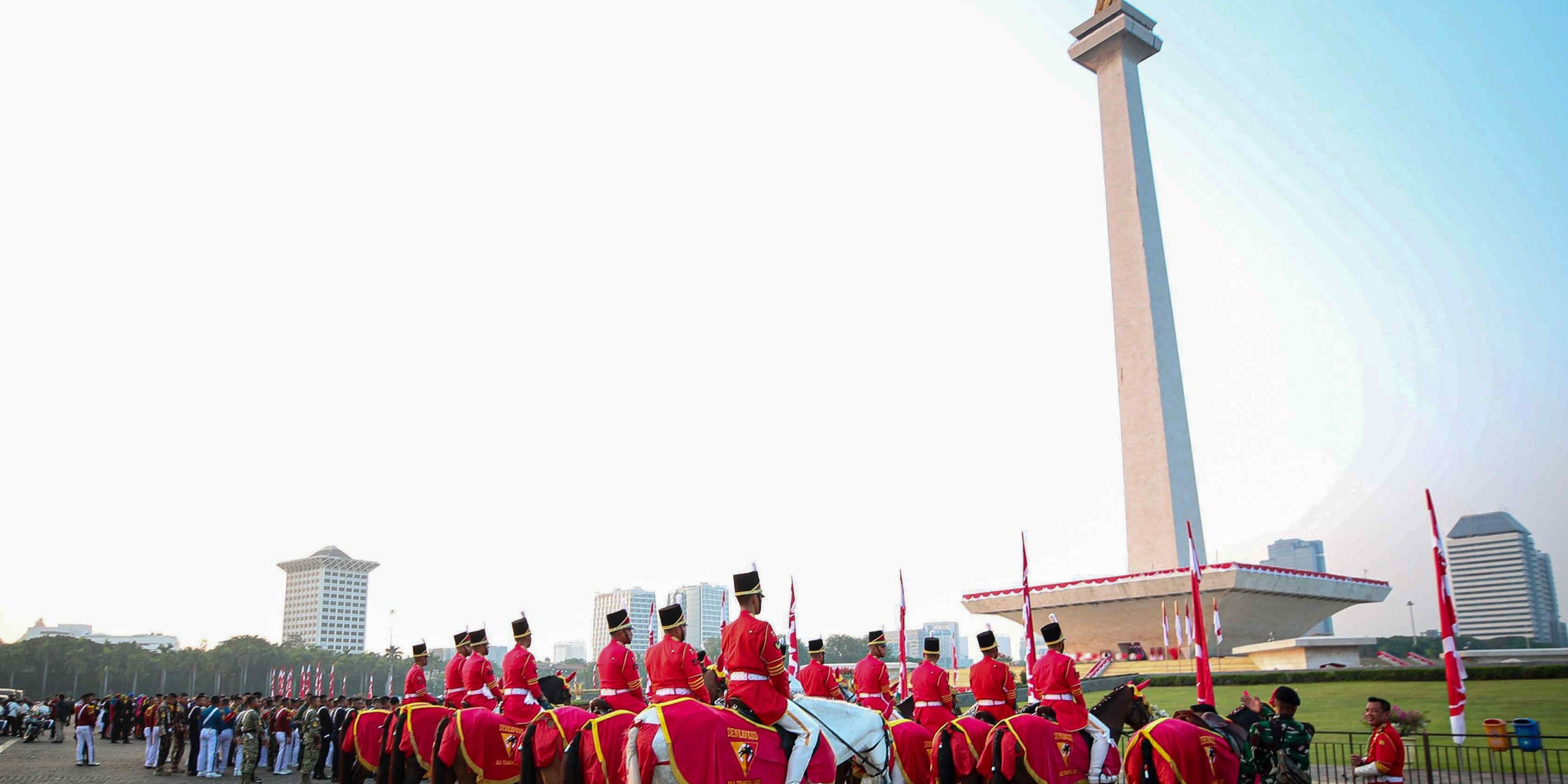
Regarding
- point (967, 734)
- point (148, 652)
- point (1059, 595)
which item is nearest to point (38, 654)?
point (148, 652)

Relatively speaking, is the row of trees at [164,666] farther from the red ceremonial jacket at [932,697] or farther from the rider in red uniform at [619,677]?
the rider in red uniform at [619,677]

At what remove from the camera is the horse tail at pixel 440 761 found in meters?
10.0

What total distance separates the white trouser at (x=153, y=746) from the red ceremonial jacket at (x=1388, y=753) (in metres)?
24.8

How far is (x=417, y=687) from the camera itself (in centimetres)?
1219

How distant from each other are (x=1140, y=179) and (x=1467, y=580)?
78275mm

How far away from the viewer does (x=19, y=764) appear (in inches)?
904

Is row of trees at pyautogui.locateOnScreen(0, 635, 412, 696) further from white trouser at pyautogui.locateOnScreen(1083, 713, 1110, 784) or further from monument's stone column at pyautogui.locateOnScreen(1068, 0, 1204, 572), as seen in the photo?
white trouser at pyautogui.locateOnScreen(1083, 713, 1110, 784)

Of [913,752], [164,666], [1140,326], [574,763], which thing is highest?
[1140,326]

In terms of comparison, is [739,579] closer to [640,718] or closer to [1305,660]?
[640,718]

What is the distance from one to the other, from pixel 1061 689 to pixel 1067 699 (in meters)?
0.11

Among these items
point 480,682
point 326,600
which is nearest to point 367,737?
point 480,682

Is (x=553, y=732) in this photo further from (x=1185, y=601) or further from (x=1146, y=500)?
(x=1146, y=500)

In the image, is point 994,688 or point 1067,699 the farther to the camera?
point 994,688

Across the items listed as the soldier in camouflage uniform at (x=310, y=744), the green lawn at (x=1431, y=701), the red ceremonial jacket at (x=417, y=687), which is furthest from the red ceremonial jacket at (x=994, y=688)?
the soldier in camouflage uniform at (x=310, y=744)
